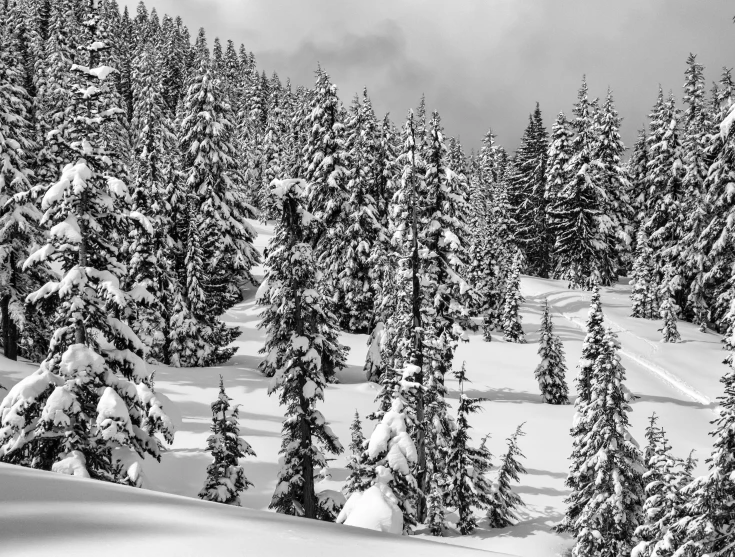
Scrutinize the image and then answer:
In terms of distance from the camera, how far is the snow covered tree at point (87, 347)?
10984 millimetres

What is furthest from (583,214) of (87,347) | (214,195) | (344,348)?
(87,347)

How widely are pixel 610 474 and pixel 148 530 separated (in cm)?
1594

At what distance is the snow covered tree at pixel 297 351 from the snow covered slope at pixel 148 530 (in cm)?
1001

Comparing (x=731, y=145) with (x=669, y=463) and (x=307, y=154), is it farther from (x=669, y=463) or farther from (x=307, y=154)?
(x=307, y=154)

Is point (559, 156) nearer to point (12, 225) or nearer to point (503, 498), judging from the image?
point (503, 498)

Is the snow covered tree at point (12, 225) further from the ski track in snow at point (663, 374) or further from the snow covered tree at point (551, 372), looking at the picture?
the ski track in snow at point (663, 374)

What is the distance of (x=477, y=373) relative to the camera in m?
34.9

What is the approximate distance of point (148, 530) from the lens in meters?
4.07

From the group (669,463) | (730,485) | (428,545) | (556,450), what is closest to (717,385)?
(556,450)

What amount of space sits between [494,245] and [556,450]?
2732cm

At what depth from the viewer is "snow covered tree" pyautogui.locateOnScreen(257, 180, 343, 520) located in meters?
15.5

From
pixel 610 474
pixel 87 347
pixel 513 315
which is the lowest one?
pixel 610 474

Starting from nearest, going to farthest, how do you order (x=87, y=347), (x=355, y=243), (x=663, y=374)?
(x=87, y=347) < (x=663, y=374) < (x=355, y=243)

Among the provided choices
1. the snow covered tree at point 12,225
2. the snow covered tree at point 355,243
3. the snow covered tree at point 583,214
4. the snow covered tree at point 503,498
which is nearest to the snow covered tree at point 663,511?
the snow covered tree at point 503,498
